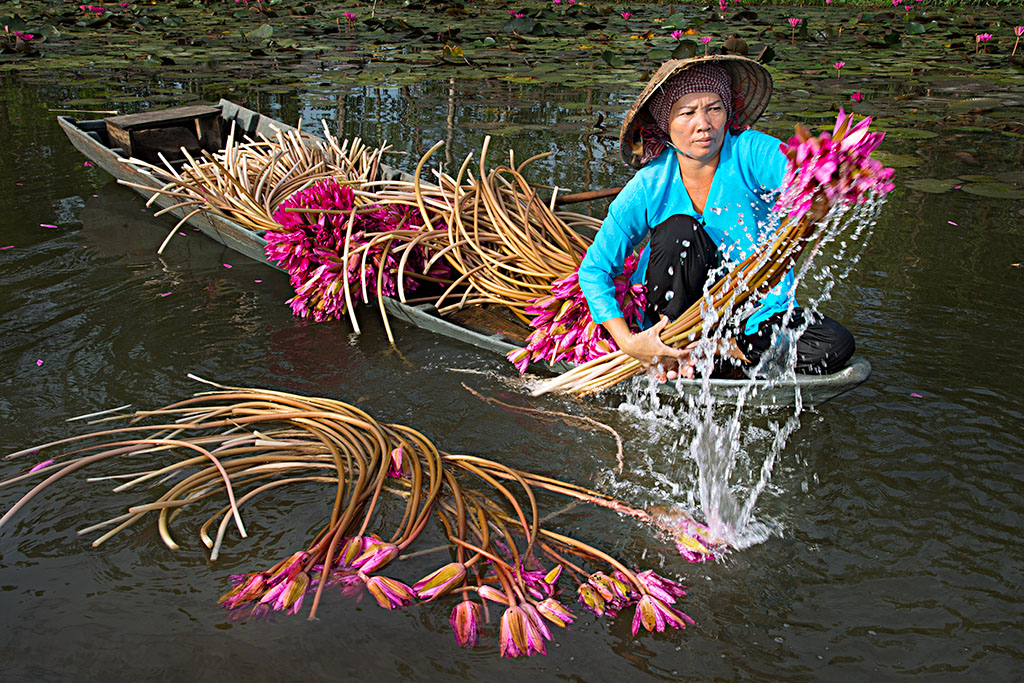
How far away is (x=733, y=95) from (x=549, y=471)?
1408 mm

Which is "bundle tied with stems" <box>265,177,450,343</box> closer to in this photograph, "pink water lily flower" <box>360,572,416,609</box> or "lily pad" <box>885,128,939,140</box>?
"pink water lily flower" <box>360,572,416,609</box>

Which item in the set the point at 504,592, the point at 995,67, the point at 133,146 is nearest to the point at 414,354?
the point at 504,592

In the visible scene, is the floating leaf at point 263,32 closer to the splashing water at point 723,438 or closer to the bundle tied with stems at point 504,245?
the bundle tied with stems at point 504,245

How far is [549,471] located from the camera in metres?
2.61

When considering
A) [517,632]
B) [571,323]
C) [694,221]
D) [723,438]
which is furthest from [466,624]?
[694,221]

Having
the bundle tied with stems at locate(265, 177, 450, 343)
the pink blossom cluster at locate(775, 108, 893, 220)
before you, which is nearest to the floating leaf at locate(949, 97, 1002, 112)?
the bundle tied with stems at locate(265, 177, 450, 343)

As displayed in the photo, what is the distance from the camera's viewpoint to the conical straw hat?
2418mm

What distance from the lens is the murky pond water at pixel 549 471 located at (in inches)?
74.8

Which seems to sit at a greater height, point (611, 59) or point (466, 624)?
point (611, 59)

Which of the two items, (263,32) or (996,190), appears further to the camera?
(263,32)

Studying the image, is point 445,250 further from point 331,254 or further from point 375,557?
point 375,557

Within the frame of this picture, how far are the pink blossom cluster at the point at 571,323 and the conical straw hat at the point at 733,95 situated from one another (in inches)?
17.5

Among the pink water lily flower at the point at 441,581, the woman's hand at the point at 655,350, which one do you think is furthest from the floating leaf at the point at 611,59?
the pink water lily flower at the point at 441,581

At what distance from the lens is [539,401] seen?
3035mm
